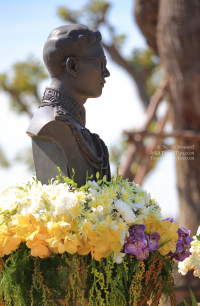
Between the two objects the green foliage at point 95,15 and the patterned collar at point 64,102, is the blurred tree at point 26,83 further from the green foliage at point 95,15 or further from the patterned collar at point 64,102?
the patterned collar at point 64,102

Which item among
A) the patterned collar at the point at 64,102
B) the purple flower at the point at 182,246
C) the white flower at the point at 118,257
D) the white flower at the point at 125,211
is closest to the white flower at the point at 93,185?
the white flower at the point at 125,211

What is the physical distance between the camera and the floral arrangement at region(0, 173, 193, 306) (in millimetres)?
2293

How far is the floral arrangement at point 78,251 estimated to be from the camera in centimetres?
229

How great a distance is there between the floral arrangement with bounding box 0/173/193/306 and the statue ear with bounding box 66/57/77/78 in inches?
29.5

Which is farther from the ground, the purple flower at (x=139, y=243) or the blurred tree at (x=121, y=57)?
the blurred tree at (x=121, y=57)

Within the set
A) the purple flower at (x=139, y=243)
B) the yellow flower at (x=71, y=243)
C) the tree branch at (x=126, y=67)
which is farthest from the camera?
the tree branch at (x=126, y=67)

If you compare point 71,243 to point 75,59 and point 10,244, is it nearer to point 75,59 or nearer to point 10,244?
point 10,244

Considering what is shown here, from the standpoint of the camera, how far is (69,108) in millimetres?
2787

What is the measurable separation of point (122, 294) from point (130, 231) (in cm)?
Result: 34

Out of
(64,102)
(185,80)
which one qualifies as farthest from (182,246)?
(185,80)

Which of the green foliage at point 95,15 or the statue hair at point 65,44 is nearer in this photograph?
the statue hair at point 65,44

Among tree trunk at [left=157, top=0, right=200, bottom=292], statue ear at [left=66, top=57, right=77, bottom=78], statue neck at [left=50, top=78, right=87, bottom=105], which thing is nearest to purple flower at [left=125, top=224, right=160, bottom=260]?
statue neck at [left=50, top=78, right=87, bottom=105]

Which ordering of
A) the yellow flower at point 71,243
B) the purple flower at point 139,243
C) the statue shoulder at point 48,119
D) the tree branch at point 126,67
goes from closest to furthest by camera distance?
the yellow flower at point 71,243
the purple flower at point 139,243
the statue shoulder at point 48,119
the tree branch at point 126,67

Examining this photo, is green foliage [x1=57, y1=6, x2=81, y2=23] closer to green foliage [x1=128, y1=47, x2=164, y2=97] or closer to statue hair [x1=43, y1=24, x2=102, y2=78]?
green foliage [x1=128, y1=47, x2=164, y2=97]
